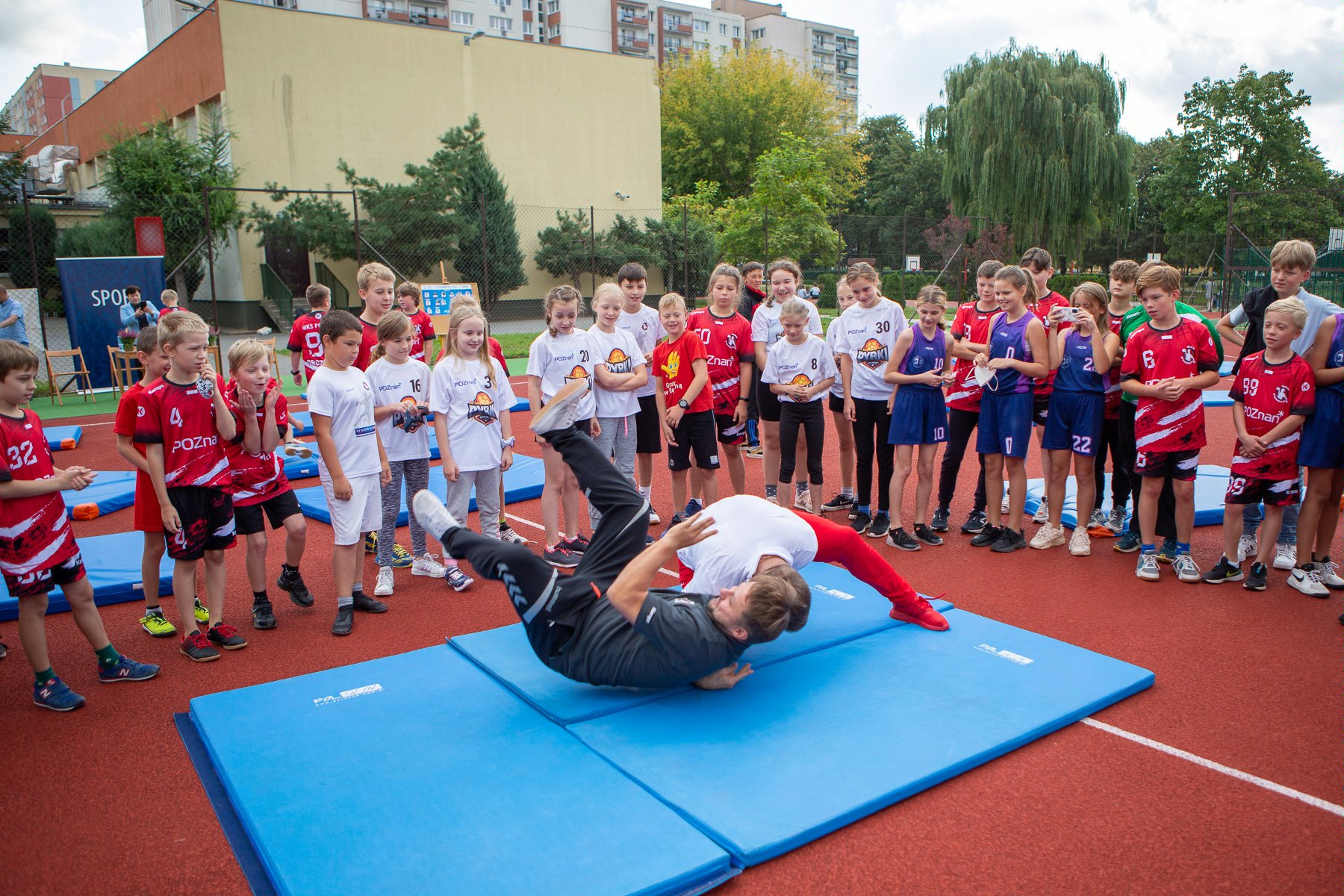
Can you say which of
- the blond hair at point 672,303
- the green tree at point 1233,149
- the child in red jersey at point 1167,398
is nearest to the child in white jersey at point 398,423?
the blond hair at point 672,303

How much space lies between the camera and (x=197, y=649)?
180 inches

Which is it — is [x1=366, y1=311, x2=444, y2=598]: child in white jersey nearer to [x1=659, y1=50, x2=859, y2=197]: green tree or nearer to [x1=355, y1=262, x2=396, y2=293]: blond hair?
[x1=355, y1=262, x2=396, y2=293]: blond hair

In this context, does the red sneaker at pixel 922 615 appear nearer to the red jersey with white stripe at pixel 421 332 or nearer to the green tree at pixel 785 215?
the red jersey with white stripe at pixel 421 332

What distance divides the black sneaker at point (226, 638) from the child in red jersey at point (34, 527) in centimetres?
64

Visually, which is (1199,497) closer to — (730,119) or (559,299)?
(559,299)

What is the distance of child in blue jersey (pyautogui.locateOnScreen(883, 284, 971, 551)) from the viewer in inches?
Answer: 247

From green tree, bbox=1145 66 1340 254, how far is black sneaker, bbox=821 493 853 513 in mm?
34107

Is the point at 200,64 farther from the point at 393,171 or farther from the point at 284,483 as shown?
the point at 284,483

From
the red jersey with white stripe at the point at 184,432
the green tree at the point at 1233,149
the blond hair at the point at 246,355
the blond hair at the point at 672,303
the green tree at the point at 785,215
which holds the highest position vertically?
the green tree at the point at 1233,149

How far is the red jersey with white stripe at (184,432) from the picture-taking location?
4352 mm

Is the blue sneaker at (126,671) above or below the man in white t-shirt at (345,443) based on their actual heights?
below

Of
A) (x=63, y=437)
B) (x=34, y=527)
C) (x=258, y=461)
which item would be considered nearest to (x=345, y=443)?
(x=258, y=461)

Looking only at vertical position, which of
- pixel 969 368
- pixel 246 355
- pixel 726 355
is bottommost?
pixel 969 368

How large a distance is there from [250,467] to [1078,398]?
5260mm
